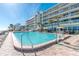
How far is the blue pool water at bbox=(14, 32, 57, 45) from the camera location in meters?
2.92

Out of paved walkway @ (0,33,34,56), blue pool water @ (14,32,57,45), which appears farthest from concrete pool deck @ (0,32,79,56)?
blue pool water @ (14,32,57,45)

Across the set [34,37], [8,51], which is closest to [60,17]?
[34,37]

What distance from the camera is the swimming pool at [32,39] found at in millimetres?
2908

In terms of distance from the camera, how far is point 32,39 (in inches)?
115

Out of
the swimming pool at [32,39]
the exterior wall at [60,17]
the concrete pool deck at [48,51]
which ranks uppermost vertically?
the exterior wall at [60,17]

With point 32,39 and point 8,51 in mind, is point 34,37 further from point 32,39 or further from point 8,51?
point 8,51

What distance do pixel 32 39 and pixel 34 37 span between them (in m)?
0.05

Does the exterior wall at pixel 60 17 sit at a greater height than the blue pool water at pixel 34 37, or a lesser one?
greater

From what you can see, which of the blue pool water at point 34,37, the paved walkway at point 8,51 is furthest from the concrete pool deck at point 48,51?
the blue pool water at point 34,37

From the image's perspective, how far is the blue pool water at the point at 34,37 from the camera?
2.92 metres

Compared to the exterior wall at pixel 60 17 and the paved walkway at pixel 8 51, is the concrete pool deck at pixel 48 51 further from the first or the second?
the exterior wall at pixel 60 17

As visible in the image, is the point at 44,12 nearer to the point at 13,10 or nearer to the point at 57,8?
the point at 57,8

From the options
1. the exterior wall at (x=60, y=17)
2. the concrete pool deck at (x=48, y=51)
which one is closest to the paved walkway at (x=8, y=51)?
the concrete pool deck at (x=48, y=51)

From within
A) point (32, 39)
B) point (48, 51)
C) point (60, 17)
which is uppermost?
point (60, 17)
